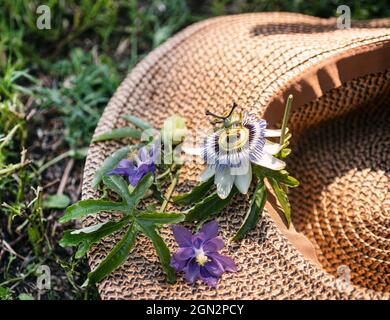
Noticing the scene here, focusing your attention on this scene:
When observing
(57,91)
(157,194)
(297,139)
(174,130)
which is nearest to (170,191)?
(157,194)

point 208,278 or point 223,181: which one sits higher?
point 223,181

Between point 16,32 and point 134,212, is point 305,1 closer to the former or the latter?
point 16,32

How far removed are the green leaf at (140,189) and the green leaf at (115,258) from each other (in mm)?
45

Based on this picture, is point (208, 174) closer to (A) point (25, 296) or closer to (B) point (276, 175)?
(B) point (276, 175)

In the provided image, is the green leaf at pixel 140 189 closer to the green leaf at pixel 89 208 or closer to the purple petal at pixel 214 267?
the green leaf at pixel 89 208

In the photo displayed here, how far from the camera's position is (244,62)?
1.23 metres

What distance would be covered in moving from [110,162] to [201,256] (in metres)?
0.27

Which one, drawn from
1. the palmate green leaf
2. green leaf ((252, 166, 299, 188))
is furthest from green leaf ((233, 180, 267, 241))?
the palmate green leaf

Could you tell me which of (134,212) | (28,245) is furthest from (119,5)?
(134,212)

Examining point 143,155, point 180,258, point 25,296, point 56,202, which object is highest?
point 143,155

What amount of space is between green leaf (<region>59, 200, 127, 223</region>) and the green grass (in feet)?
0.49

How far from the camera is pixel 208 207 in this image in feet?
3.40

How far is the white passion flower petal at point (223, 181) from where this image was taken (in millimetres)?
1002
